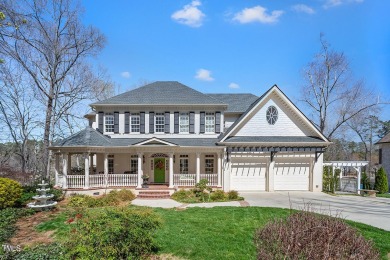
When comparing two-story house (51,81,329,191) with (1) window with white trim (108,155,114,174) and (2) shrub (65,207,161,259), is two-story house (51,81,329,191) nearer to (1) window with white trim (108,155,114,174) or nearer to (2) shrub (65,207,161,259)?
(1) window with white trim (108,155,114,174)

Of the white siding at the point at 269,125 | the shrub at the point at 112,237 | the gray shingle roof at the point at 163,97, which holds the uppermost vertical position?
the gray shingle roof at the point at 163,97

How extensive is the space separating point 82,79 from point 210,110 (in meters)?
13.6

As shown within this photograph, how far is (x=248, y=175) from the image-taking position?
17.8 metres

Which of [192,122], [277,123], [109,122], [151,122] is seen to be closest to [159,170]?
[151,122]

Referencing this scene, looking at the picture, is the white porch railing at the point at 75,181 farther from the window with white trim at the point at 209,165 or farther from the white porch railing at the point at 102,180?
the window with white trim at the point at 209,165

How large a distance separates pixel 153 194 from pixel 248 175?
7.07 meters

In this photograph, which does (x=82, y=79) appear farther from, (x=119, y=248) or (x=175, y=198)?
(x=119, y=248)

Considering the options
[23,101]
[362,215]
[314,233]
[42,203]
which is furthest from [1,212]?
[362,215]

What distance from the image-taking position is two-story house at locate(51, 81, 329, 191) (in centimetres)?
1705

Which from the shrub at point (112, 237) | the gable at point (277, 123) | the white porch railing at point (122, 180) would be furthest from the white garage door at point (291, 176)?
the shrub at point (112, 237)

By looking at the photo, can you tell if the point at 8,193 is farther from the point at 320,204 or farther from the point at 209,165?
the point at 320,204

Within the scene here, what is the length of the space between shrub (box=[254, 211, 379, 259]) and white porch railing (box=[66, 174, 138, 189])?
1440 cm

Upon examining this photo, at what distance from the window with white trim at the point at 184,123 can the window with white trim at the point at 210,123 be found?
1.45 meters

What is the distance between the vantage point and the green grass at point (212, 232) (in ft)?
21.9
